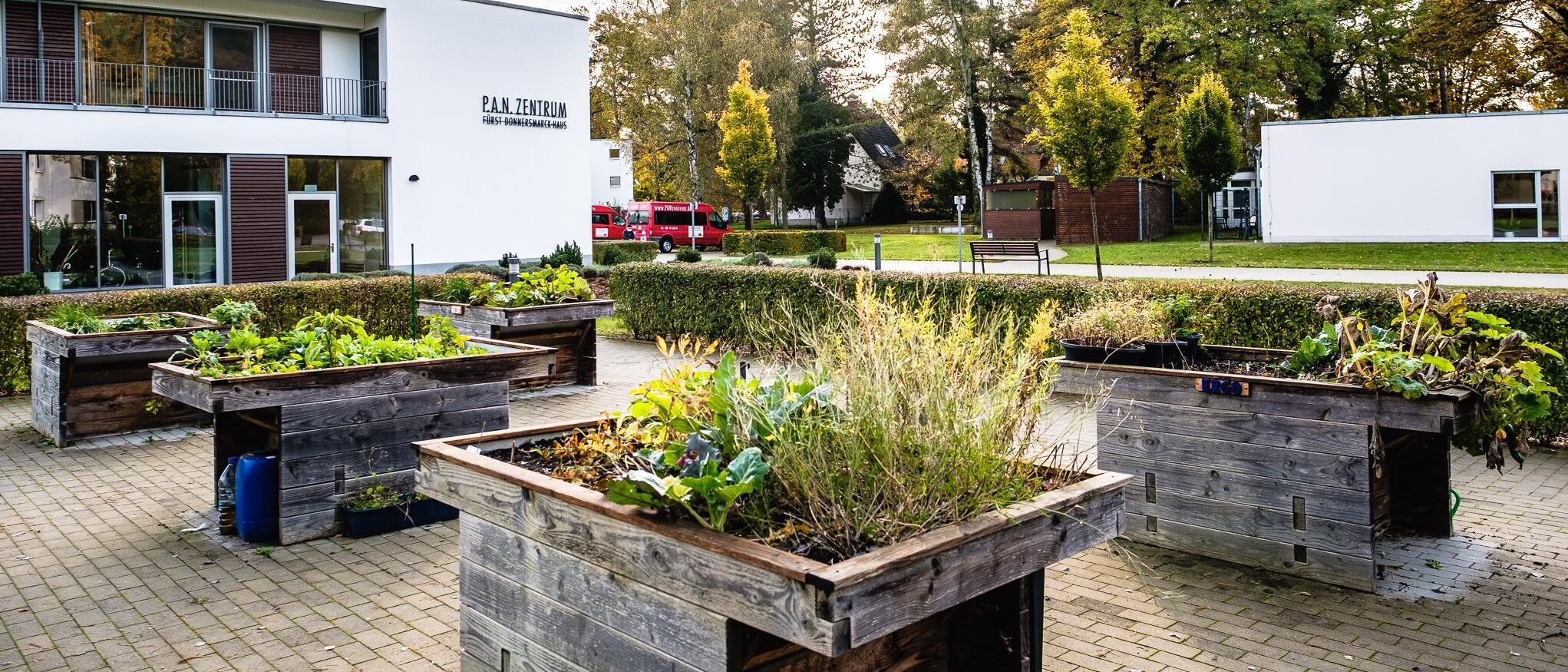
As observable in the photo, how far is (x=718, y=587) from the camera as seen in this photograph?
260cm

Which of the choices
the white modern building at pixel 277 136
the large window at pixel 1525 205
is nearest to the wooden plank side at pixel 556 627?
the white modern building at pixel 277 136

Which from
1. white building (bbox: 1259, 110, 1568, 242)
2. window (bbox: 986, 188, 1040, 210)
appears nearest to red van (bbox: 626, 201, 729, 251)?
window (bbox: 986, 188, 1040, 210)

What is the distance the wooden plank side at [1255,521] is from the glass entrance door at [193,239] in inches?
795

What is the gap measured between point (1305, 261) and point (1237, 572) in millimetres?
19898

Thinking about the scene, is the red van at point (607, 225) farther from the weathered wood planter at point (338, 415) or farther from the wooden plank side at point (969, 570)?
the wooden plank side at point (969, 570)

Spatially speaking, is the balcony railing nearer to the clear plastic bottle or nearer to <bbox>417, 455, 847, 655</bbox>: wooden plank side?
the clear plastic bottle

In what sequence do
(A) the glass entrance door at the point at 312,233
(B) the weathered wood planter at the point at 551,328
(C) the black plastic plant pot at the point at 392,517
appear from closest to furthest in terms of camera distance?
1. (C) the black plastic plant pot at the point at 392,517
2. (B) the weathered wood planter at the point at 551,328
3. (A) the glass entrance door at the point at 312,233

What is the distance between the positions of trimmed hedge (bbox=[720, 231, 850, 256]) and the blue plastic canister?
96.5ft

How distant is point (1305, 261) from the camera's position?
2302 centimetres

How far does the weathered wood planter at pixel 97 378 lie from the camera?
27.5ft

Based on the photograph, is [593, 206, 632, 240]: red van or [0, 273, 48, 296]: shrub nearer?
[0, 273, 48, 296]: shrub

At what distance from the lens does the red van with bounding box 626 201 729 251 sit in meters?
39.0

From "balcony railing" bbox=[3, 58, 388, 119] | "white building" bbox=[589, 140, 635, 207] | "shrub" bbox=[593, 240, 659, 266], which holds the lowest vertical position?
"shrub" bbox=[593, 240, 659, 266]

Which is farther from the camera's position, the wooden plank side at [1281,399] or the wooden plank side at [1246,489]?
the wooden plank side at [1246,489]
